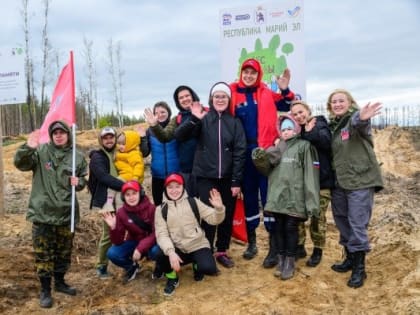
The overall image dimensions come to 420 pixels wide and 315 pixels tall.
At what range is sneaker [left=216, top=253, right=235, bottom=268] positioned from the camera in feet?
17.3

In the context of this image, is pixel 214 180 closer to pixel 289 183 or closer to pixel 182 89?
pixel 289 183

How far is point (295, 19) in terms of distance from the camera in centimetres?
574

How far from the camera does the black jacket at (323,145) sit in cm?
457

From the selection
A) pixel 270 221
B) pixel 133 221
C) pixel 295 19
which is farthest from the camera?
pixel 295 19

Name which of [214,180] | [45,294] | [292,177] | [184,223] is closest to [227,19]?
[214,180]

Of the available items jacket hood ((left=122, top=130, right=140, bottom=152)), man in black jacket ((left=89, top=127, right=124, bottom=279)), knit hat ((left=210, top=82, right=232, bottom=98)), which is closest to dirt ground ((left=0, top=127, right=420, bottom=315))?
man in black jacket ((left=89, top=127, right=124, bottom=279))

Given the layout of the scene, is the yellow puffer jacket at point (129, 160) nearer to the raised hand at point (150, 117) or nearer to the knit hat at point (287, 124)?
the raised hand at point (150, 117)

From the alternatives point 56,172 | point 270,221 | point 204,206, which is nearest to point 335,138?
point 270,221

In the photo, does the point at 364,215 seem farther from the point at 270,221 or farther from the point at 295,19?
the point at 295,19

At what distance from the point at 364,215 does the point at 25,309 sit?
360 centimetres

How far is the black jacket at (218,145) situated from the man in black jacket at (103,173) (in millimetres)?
809

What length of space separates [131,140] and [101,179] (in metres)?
0.57

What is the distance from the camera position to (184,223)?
475 centimetres

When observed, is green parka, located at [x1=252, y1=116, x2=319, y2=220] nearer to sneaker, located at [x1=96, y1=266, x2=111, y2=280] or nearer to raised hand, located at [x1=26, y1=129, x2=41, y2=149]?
sneaker, located at [x1=96, y1=266, x2=111, y2=280]
